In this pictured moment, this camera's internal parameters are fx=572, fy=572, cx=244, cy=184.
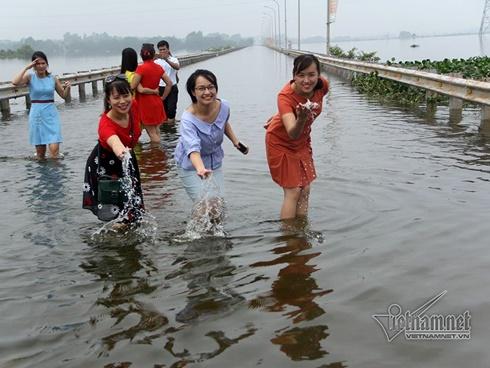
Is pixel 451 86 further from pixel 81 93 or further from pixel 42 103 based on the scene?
pixel 81 93

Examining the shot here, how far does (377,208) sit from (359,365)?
3.10 m

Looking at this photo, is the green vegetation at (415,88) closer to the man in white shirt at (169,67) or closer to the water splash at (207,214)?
the man in white shirt at (169,67)

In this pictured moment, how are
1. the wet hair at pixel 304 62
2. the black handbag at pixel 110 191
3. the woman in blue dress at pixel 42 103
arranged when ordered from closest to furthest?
the wet hair at pixel 304 62 → the black handbag at pixel 110 191 → the woman in blue dress at pixel 42 103

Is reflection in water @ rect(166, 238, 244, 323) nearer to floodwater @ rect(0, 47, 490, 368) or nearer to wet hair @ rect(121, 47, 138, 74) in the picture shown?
floodwater @ rect(0, 47, 490, 368)

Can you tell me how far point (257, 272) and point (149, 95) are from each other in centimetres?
681

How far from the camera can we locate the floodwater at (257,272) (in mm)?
3260

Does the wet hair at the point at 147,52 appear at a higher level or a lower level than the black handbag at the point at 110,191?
higher

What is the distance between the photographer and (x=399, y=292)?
12.7 feet

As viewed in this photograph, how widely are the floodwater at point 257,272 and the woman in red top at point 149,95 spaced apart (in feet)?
7.48

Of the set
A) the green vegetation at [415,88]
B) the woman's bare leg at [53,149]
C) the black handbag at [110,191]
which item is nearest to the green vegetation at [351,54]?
the green vegetation at [415,88]

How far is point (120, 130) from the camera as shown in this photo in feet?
17.3

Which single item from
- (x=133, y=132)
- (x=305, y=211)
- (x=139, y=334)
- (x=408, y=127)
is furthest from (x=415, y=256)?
(x=408, y=127)

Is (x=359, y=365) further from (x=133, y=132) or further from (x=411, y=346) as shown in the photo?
(x=133, y=132)

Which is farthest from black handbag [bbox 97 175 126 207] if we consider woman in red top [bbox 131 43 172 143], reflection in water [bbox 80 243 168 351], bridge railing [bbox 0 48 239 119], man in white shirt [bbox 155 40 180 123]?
Answer: man in white shirt [bbox 155 40 180 123]
